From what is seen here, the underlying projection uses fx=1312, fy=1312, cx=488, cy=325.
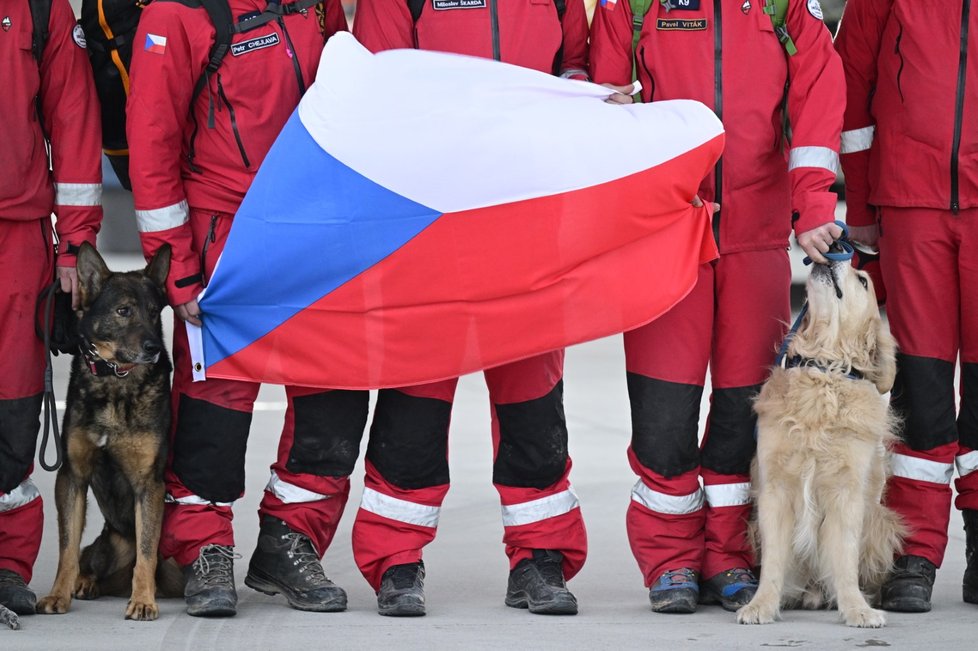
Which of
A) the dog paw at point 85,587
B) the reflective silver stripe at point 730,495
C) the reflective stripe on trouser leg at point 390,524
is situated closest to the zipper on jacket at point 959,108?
the reflective silver stripe at point 730,495

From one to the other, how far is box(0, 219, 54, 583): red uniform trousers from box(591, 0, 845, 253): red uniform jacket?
2075 mm

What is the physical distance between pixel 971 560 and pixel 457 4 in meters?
2.57

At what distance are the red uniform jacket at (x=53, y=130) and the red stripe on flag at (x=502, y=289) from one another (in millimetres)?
762

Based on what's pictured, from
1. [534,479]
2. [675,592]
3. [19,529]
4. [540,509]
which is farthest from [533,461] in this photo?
[19,529]

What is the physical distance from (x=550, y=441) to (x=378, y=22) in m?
1.52

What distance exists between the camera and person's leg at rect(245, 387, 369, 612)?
14.4 ft

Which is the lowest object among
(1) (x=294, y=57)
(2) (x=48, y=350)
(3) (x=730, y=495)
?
(3) (x=730, y=495)

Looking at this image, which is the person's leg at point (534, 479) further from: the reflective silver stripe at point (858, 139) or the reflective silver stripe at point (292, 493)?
the reflective silver stripe at point (858, 139)

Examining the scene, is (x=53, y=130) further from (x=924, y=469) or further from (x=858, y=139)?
(x=924, y=469)

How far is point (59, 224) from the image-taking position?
14.5 ft

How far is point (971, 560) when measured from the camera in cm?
452

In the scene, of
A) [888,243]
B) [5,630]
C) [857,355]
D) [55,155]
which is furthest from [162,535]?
[888,243]

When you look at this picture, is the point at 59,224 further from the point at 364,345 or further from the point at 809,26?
the point at 809,26

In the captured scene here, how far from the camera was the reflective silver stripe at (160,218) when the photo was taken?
13.8 ft
